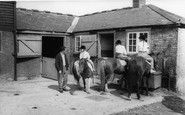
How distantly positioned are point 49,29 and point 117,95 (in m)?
8.26

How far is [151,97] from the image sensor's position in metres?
9.20

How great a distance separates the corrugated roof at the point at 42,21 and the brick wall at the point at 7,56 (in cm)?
100

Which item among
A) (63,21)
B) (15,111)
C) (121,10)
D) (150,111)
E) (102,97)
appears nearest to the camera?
(15,111)

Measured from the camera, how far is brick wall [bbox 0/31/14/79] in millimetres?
12867

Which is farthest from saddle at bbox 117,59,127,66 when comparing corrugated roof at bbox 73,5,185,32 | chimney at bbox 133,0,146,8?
chimney at bbox 133,0,146,8

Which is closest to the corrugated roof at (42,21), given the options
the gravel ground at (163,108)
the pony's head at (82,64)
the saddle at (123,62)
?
the pony's head at (82,64)

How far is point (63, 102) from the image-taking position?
7996 mm

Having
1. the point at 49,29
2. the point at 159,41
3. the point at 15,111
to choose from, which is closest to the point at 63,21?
the point at 49,29

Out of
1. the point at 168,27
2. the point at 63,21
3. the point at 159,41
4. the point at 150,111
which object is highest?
the point at 63,21

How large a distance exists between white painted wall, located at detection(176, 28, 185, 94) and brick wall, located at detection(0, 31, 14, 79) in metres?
10.2

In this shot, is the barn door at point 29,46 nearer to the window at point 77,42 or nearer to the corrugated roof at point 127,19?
the window at point 77,42

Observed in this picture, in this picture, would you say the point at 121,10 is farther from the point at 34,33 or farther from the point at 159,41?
the point at 34,33

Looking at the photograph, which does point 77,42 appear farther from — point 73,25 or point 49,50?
point 49,50

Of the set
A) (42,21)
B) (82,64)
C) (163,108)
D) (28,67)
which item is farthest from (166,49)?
(42,21)
